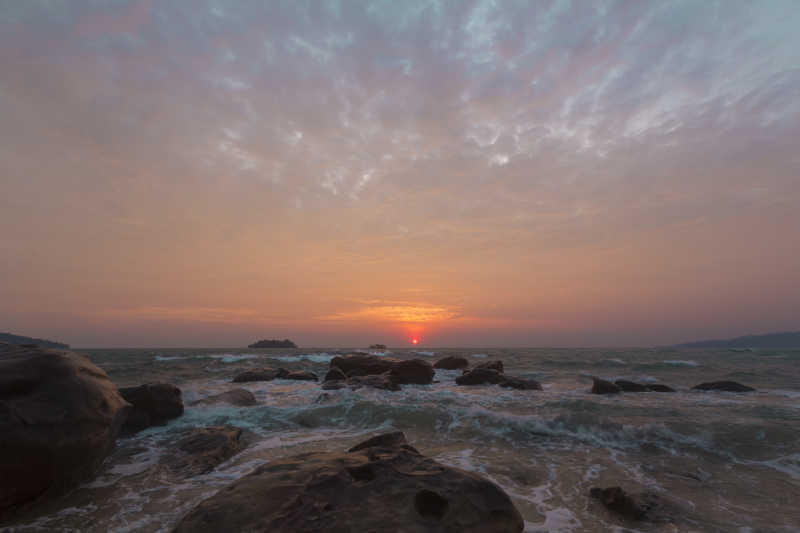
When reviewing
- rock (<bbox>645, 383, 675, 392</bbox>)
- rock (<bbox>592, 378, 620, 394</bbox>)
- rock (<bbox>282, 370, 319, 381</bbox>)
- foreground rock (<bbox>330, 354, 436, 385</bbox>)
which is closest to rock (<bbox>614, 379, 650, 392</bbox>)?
rock (<bbox>645, 383, 675, 392</bbox>)

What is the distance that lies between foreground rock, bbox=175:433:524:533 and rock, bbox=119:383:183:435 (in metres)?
6.47

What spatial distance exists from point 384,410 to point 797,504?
753 centimetres

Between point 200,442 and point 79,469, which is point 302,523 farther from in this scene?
point 200,442

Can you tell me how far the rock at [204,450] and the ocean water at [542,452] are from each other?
0.21m

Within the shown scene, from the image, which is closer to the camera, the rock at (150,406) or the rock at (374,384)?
the rock at (150,406)

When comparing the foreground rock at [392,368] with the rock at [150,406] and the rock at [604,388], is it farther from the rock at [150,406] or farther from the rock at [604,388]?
the rock at [150,406]

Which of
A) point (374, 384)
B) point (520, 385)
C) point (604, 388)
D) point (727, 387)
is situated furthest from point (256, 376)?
point (727, 387)

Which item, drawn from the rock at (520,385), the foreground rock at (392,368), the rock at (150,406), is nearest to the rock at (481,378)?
the rock at (520,385)

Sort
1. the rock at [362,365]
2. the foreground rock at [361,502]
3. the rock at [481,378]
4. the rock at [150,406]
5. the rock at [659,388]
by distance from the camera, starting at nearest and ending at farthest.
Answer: the foreground rock at [361,502]
the rock at [150,406]
the rock at [659,388]
the rock at [481,378]
the rock at [362,365]

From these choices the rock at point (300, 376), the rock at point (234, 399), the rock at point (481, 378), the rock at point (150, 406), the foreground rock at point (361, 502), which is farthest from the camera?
the rock at point (300, 376)

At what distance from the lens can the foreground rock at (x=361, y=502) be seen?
3.15m

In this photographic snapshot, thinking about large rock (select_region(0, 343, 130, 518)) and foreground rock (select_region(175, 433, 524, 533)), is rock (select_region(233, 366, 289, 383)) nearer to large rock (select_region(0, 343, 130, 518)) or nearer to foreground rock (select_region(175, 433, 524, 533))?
large rock (select_region(0, 343, 130, 518))

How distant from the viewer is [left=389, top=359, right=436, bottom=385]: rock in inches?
707

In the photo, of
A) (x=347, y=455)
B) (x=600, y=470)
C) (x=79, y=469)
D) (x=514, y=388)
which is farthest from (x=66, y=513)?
(x=514, y=388)
